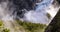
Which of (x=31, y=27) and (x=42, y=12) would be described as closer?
(x=31, y=27)

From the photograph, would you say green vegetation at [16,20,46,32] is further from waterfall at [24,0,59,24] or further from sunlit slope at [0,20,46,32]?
waterfall at [24,0,59,24]

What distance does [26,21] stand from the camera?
43.2 feet

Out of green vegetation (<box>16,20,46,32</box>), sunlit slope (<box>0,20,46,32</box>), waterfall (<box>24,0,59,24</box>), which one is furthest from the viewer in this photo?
waterfall (<box>24,0,59,24</box>)

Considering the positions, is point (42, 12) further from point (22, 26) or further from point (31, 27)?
point (22, 26)

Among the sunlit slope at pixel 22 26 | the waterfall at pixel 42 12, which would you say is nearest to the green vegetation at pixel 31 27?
the sunlit slope at pixel 22 26

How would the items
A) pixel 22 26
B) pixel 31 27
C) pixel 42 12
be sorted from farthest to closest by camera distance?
pixel 42 12 → pixel 31 27 → pixel 22 26

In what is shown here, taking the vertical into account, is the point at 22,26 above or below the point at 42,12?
above

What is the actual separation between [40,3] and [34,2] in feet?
2.94

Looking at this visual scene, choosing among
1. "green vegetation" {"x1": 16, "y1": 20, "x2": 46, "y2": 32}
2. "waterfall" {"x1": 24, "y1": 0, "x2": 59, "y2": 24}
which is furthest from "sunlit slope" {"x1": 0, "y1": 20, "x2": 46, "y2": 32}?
"waterfall" {"x1": 24, "y1": 0, "x2": 59, "y2": 24}

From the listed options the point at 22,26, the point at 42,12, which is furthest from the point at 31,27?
the point at 42,12

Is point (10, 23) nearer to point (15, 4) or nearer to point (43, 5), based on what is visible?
point (15, 4)

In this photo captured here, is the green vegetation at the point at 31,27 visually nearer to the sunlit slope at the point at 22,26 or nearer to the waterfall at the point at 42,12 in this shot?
the sunlit slope at the point at 22,26

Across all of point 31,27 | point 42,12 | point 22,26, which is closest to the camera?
point 22,26

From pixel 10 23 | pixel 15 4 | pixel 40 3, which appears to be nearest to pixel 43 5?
pixel 40 3
